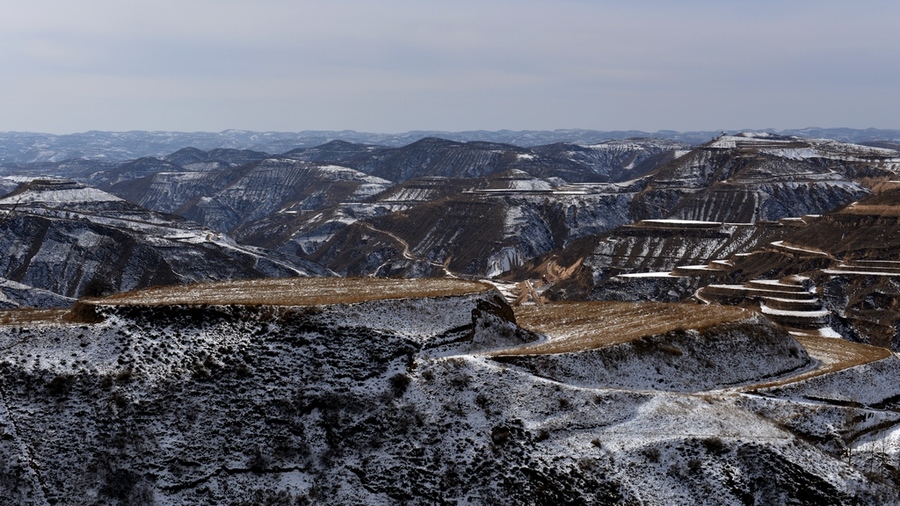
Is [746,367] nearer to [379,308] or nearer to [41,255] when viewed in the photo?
[379,308]

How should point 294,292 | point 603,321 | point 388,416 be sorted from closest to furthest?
1. point 388,416
2. point 294,292
3. point 603,321

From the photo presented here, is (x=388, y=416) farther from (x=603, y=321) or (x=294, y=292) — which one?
(x=603, y=321)

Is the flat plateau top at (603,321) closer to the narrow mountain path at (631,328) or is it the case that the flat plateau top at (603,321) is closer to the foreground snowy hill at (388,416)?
the narrow mountain path at (631,328)

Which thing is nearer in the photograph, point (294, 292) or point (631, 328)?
point (631, 328)

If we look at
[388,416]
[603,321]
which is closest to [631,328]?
[603,321]

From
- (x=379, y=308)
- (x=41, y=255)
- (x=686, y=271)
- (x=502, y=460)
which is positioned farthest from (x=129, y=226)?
(x=502, y=460)

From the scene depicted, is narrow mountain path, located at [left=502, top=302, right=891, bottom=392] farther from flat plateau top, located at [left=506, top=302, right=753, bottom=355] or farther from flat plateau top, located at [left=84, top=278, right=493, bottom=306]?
flat plateau top, located at [left=84, top=278, right=493, bottom=306]

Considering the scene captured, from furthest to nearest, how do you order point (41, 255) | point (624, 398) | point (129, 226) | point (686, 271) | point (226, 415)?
1. point (129, 226)
2. point (41, 255)
3. point (686, 271)
4. point (624, 398)
5. point (226, 415)
